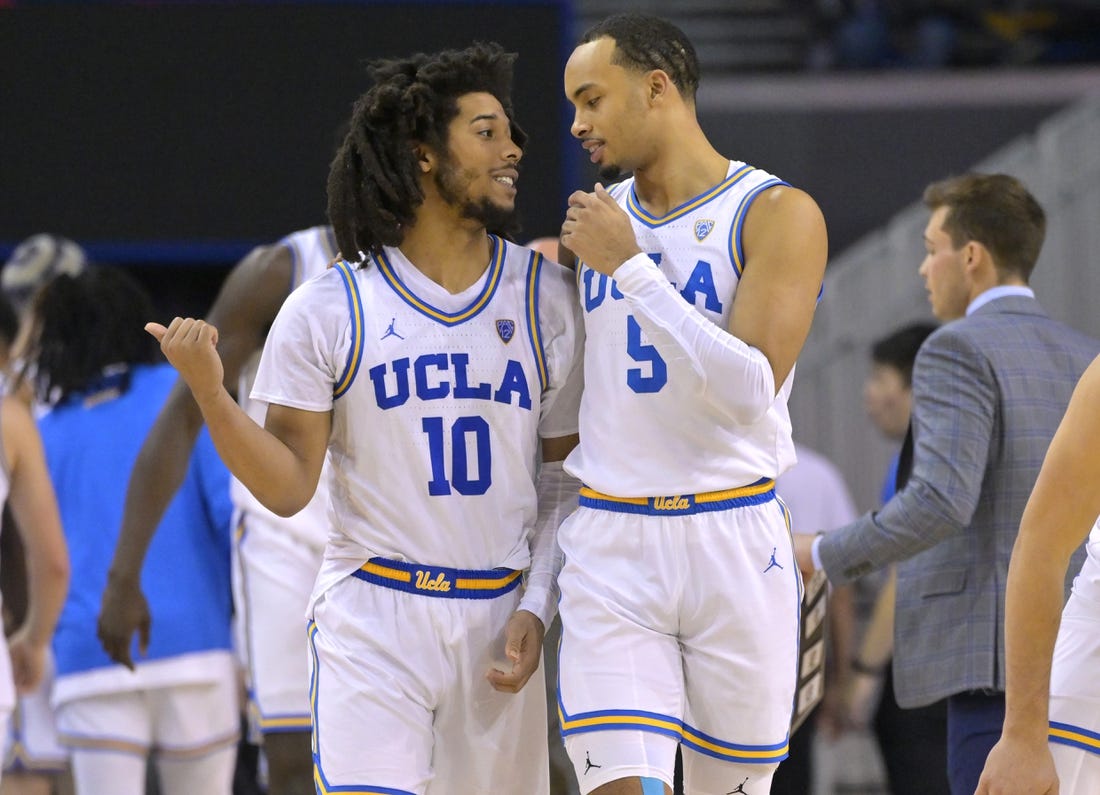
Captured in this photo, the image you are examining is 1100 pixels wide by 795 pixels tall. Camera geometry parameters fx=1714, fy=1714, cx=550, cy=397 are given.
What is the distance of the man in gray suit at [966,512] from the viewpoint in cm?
450

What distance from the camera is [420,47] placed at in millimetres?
10039

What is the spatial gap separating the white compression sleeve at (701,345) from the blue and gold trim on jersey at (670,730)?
68cm

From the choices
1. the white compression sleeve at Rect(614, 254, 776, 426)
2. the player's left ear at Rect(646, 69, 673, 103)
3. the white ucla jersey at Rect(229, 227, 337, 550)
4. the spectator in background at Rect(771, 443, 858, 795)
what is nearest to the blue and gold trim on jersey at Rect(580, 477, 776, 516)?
the white compression sleeve at Rect(614, 254, 776, 426)

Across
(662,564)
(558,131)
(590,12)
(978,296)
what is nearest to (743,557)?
(662,564)

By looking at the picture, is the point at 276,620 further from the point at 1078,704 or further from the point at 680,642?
the point at 1078,704

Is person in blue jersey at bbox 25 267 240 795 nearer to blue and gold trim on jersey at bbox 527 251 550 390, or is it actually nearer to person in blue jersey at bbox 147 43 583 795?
person in blue jersey at bbox 147 43 583 795

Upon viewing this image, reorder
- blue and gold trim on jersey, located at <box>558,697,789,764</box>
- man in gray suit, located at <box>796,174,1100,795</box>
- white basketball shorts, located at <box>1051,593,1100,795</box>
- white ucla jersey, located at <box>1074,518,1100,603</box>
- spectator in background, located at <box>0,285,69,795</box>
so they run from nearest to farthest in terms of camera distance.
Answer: white basketball shorts, located at <box>1051,593,1100,795</box> → white ucla jersey, located at <box>1074,518,1100,603</box> → blue and gold trim on jersey, located at <box>558,697,789,764</box> → man in gray suit, located at <box>796,174,1100,795</box> → spectator in background, located at <box>0,285,69,795</box>

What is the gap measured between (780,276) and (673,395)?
35cm

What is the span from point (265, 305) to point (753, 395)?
1825 mm

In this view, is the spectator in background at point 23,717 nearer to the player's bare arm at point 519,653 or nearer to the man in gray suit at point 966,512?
the player's bare arm at point 519,653

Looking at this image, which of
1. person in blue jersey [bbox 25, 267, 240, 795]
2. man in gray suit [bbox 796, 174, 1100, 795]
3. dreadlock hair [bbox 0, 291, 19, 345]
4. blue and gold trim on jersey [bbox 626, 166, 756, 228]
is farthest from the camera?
dreadlock hair [bbox 0, 291, 19, 345]

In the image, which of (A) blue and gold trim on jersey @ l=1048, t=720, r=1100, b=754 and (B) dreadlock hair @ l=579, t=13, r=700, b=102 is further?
(B) dreadlock hair @ l=579, t=13, r=700, b=102

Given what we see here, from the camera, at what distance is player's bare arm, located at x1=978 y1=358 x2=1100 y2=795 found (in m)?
3.06

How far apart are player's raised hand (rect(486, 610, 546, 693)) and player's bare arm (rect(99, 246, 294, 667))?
1.46m
